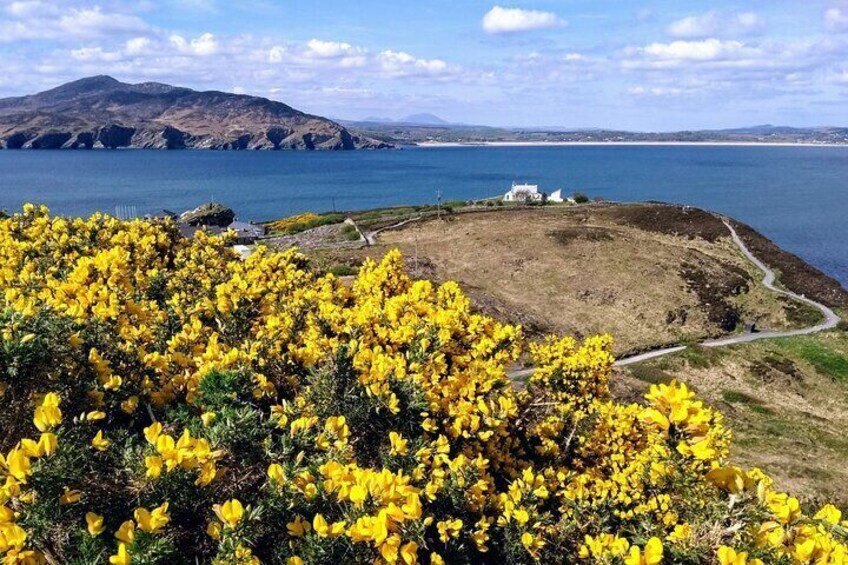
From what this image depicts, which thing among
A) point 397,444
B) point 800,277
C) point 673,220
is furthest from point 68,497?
point 673,220

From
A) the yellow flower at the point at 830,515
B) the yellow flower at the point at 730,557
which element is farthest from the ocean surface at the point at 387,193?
the yellow flower at the point at 730,557

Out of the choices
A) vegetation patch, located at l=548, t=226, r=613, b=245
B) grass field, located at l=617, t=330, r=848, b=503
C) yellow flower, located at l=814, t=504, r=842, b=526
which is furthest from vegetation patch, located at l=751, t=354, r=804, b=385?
yellow flower, located at l=814, t=504, r=842, b=526

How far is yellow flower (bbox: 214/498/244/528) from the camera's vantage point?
4512mm

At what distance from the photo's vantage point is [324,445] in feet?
18.6

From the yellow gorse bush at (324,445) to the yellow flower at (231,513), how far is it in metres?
0.01

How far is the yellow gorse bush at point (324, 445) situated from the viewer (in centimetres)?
467

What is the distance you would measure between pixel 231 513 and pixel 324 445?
1297mm

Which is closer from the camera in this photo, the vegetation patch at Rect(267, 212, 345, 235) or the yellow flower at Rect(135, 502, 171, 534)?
the yellow flower at Rect(135, 502, 171, 534)

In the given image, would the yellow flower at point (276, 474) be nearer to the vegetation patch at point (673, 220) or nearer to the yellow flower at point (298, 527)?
the yellow flower at point (298, 527)

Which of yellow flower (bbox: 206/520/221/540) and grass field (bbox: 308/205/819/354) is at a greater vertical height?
yellow flower (bbox: 206/520/221/540)

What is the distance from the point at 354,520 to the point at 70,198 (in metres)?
146

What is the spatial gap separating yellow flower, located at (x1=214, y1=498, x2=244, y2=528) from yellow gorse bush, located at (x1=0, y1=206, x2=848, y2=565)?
1 cm

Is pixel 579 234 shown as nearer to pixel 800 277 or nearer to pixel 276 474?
pixel 800 277

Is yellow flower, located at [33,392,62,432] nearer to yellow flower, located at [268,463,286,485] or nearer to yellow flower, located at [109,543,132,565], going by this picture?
yellow flower, located at [109,543,132,565]
